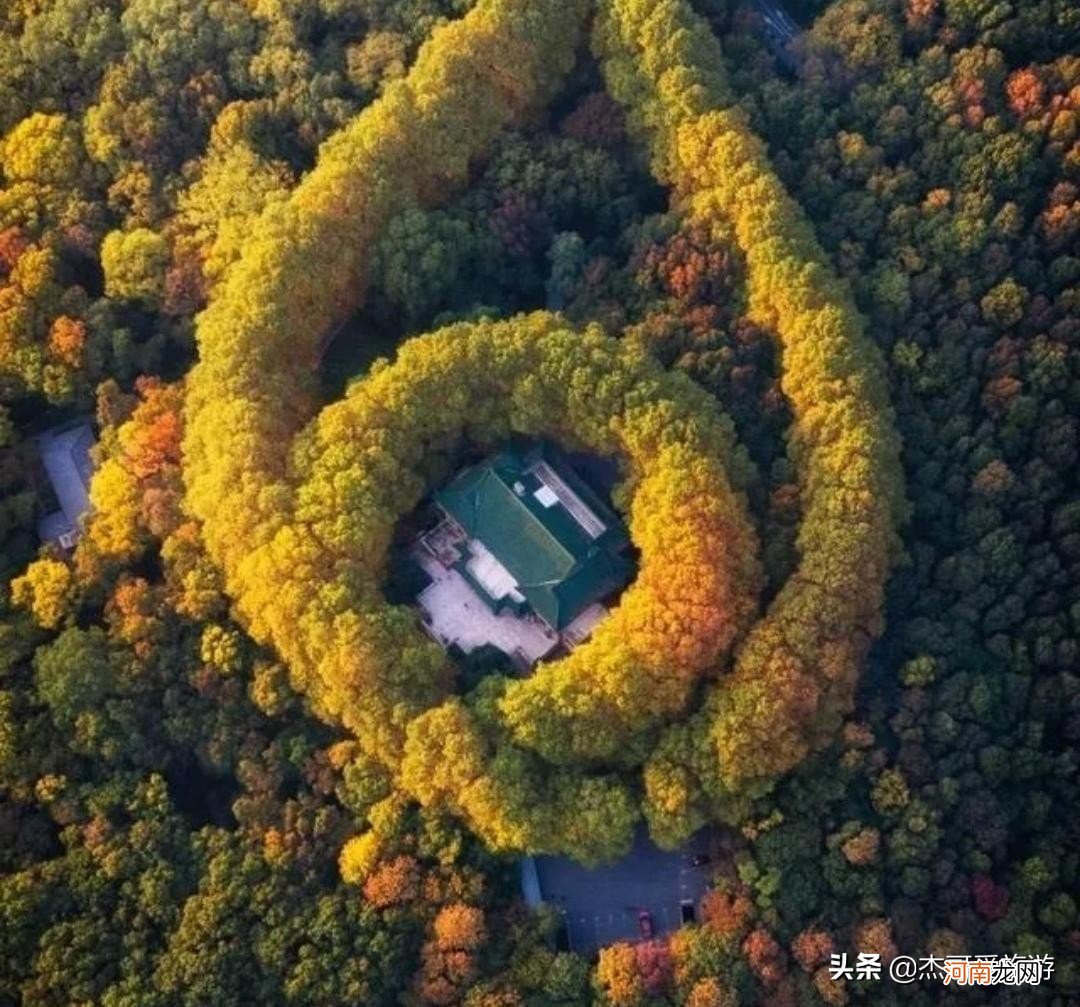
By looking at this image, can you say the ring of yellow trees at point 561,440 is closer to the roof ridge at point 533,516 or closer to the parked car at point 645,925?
the roof ridge at point 533,516

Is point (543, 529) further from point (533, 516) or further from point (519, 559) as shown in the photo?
point (519, 559)

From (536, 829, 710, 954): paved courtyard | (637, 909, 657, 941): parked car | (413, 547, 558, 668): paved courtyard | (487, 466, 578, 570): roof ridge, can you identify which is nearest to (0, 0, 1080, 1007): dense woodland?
(487, 466, 578, 570): roof ridge

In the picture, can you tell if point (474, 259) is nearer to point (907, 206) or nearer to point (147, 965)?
point (907, 206)

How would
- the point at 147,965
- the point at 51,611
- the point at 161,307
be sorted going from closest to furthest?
the point at 147,965, the point at 51,611, the point at 161,307

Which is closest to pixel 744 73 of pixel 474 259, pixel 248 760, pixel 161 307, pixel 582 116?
pixel 582 116

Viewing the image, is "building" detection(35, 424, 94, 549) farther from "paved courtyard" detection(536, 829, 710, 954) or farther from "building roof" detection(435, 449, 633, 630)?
"paved courtyard" detection(536, 829, 710, 954)

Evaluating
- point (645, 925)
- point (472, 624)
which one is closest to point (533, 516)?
point (472, 624)
